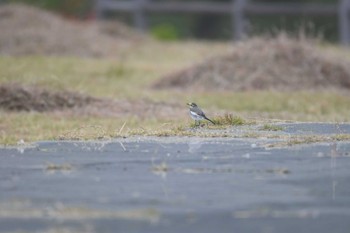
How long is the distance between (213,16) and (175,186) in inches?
993

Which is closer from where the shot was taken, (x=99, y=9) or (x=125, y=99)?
(x=125, y=99)

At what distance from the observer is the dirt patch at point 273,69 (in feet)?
61.0

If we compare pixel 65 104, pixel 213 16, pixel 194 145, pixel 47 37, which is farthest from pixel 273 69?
pixel 213 16

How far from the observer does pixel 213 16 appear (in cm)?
3356

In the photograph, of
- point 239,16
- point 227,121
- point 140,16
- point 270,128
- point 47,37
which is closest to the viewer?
point 270,128

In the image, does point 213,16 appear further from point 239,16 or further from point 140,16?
point 239,16

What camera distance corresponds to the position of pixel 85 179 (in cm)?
890

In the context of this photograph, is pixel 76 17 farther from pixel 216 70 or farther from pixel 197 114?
pixel 197 114

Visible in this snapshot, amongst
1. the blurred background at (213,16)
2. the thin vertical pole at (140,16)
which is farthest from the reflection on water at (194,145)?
the thin vertical pole at (140,16)

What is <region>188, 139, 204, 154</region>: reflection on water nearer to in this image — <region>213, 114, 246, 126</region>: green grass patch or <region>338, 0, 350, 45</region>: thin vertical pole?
<region>213, 114, 246, 126</region>: green grass patch

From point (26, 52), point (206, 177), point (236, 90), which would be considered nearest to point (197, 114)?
point (206, 177)

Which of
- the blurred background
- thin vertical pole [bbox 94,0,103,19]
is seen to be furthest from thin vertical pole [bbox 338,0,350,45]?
thin vertical pole [bbox 94,0,103,19]

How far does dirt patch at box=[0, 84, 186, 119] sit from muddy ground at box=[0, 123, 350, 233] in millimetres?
4241

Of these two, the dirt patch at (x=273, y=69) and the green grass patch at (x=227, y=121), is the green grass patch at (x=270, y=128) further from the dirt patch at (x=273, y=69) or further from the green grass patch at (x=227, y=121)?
the dirt patch at (x=273, y=69)
